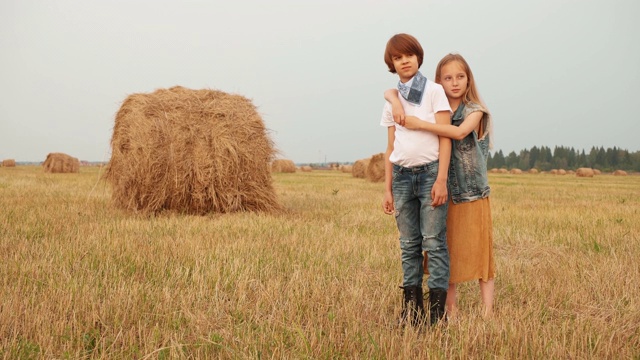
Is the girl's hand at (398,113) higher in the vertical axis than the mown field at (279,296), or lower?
higher

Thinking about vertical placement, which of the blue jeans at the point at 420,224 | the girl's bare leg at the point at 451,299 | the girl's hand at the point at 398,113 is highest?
the girl's hand at the point at 398,113

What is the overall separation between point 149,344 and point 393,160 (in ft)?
5.67

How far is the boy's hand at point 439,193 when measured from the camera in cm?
286

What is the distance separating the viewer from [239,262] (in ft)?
13.2

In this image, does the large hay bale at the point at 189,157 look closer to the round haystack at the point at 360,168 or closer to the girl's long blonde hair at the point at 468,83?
the girl's long blonde hair at the point at 468,83

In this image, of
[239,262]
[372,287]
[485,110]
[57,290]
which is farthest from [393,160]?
[57,290]

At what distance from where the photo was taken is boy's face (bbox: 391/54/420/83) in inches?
118

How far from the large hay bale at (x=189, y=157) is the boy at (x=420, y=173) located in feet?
16.2

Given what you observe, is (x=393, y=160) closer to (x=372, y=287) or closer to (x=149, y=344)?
(x=372, y=287)

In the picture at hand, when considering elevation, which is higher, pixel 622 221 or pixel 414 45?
pixel 414 45

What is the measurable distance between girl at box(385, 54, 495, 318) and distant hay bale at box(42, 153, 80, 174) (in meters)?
26.3

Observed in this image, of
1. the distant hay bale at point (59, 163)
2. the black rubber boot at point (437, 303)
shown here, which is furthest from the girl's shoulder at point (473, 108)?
the distant hay bale at point (59, 163)

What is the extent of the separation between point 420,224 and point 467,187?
376 mm

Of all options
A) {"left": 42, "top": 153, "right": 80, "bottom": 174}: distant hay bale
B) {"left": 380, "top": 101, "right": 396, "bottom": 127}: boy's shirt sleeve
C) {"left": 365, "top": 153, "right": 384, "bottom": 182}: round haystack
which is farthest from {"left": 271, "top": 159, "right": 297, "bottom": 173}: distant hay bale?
{"left": 380, "top": 101, "right": 396, "bottom": 127}: boy's shirt sleeve
